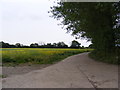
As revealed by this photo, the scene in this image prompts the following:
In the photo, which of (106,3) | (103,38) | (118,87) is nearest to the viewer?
(118,87)

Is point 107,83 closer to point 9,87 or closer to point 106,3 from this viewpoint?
point 9,87

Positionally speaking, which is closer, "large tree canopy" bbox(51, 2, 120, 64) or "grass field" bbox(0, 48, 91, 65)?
"large tree canopy" bbox(51, 2, 120, 64)

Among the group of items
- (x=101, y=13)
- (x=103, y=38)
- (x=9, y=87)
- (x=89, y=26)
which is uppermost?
(x=101, y=13)

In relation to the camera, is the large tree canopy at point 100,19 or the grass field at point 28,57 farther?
the grass field at point 28,57

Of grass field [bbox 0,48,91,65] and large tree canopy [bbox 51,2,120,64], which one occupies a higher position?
large tree canopy [bbox 51,2,120,64]

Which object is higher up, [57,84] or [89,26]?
[89,26]

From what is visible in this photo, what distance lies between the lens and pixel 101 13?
871 cm

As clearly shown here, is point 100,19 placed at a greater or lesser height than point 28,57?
greater

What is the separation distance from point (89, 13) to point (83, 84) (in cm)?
474

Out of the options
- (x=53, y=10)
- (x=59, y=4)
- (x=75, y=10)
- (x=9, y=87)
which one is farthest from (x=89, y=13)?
(x=9, y=87)

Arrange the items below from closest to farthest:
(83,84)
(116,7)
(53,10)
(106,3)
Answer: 1. (83,84)
2. (106,3)
3. (116,7)
4. (53,10)

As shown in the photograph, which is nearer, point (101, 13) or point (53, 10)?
point (101, 13)

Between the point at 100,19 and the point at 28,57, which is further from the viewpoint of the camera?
the point at 28,57

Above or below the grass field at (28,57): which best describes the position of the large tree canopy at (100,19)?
above
